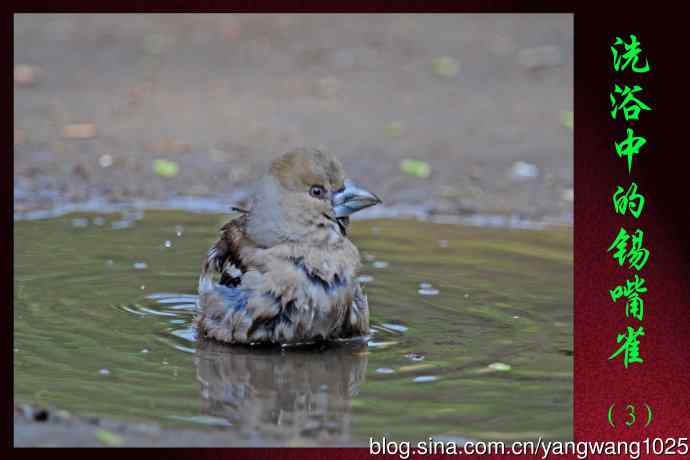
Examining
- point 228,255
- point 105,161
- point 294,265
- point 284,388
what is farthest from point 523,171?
point 284,388

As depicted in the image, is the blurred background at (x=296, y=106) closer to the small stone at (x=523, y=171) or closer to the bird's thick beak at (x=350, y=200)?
the small stone at (x=523, y=171)

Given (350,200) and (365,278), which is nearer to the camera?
(350,200)

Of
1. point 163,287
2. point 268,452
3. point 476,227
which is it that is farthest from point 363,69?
point 268,452

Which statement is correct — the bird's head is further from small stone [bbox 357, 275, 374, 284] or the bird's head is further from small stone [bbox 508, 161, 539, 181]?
small stone [bbox 508, 161, 539, 181]

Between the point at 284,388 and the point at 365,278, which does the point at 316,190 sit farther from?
the point at 365,278

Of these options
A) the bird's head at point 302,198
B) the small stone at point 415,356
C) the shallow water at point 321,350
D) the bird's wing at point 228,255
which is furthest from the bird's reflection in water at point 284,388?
the bird's head at point 302,198

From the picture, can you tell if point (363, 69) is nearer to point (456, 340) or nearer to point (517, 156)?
point (517, 156)

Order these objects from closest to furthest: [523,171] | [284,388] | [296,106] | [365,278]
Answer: [284,388] < [365,278] < [523,171] < [296,106]
